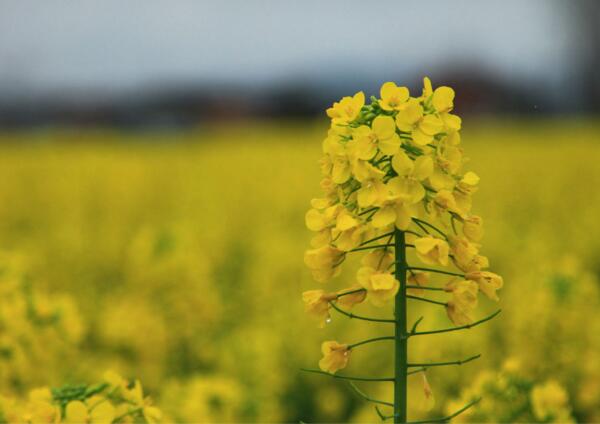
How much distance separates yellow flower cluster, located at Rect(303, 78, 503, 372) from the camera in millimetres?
1349

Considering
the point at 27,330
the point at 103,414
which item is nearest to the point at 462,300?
the point at 103,414

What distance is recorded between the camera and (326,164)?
1.45 meters

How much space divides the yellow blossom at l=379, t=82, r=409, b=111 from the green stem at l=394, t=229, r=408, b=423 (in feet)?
0.73

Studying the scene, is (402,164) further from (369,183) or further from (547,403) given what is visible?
(547,403)

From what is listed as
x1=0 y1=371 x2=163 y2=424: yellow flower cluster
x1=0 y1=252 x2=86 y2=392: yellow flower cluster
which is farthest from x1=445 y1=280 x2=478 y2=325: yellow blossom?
x1=0 y1=252 x2=86 y2=392: yellow flower cluster

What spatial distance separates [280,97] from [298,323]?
11.8 meters

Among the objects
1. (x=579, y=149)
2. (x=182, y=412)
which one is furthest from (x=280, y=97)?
(x=182, y=412)

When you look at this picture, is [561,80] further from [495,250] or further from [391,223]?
[391,223]

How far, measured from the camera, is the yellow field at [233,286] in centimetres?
296

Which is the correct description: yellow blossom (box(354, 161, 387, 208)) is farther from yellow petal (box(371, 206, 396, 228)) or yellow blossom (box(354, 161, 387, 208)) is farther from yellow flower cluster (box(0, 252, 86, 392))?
yellow flower cluster (box(0, 252, 86, 392))

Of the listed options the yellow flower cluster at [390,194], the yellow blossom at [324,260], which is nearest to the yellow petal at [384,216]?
the yellow flower cluster at [390,194]

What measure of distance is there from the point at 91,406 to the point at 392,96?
35.9 inches

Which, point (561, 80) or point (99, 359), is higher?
point (561, 80)

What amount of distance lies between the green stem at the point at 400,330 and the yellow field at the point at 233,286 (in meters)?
0.83
